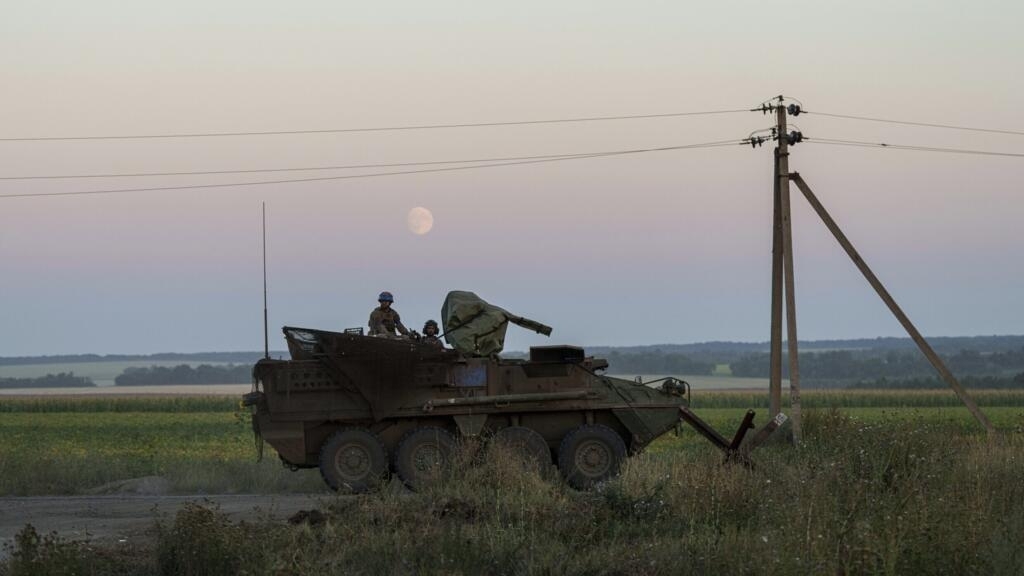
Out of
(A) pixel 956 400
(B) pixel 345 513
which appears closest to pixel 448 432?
(B) pixel 345 513

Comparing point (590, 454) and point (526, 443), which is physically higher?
point (526, 443)

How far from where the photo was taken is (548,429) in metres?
19.6

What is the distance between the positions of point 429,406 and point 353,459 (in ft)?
4.40

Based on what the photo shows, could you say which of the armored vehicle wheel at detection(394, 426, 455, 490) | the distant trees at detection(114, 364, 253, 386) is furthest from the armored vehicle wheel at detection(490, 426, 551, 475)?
the distant trees at detection(114, 364, 253, 386)

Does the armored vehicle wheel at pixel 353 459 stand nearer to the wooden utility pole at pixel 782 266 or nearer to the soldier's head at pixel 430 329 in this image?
the soldier's head at pixel 430 329

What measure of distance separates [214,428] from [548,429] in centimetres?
2616

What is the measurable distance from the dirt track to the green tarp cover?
304 cm

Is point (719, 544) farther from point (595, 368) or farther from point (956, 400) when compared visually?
point (956, 400)

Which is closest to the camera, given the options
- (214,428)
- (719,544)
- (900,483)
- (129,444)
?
(719,544)

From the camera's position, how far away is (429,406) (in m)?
19.1

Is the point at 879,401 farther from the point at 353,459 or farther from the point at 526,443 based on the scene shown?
the point at 353,459

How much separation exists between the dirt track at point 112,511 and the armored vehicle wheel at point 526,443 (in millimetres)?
2738

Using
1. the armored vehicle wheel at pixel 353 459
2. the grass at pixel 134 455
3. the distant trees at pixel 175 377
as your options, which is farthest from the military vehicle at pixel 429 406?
the distant trees at pixel 175 377

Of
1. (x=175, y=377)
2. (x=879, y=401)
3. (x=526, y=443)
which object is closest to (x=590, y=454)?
(x=526, y=443)
